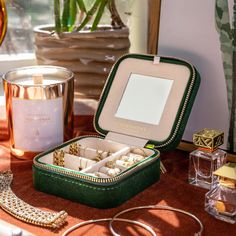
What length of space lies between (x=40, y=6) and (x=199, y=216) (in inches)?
23.0

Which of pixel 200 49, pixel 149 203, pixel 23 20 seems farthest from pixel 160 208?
pixel 23 20

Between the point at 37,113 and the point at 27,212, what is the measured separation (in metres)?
0.18

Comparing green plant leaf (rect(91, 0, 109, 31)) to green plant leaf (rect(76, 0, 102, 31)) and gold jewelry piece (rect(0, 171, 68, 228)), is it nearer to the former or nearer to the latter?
green plant leaf (rect(76, 0, 102, 31))

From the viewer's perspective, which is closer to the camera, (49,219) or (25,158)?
(49,219)

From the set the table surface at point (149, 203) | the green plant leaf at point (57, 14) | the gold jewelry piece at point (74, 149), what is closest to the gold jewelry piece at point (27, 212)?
the table surface at point (149, 203)

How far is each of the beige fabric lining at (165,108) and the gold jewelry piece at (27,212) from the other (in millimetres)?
207

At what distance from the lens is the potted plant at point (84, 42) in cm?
95

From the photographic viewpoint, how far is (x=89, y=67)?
3.17 feet

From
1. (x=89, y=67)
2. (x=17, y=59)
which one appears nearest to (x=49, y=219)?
(x=89, y=67)

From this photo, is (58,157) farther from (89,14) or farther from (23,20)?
(23,20)

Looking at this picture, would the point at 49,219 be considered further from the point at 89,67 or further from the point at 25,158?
the point at 89,67

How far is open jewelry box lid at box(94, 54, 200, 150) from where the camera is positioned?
2.73 feet

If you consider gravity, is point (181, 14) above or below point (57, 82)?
above

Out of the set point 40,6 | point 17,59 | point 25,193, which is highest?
point 40,6
